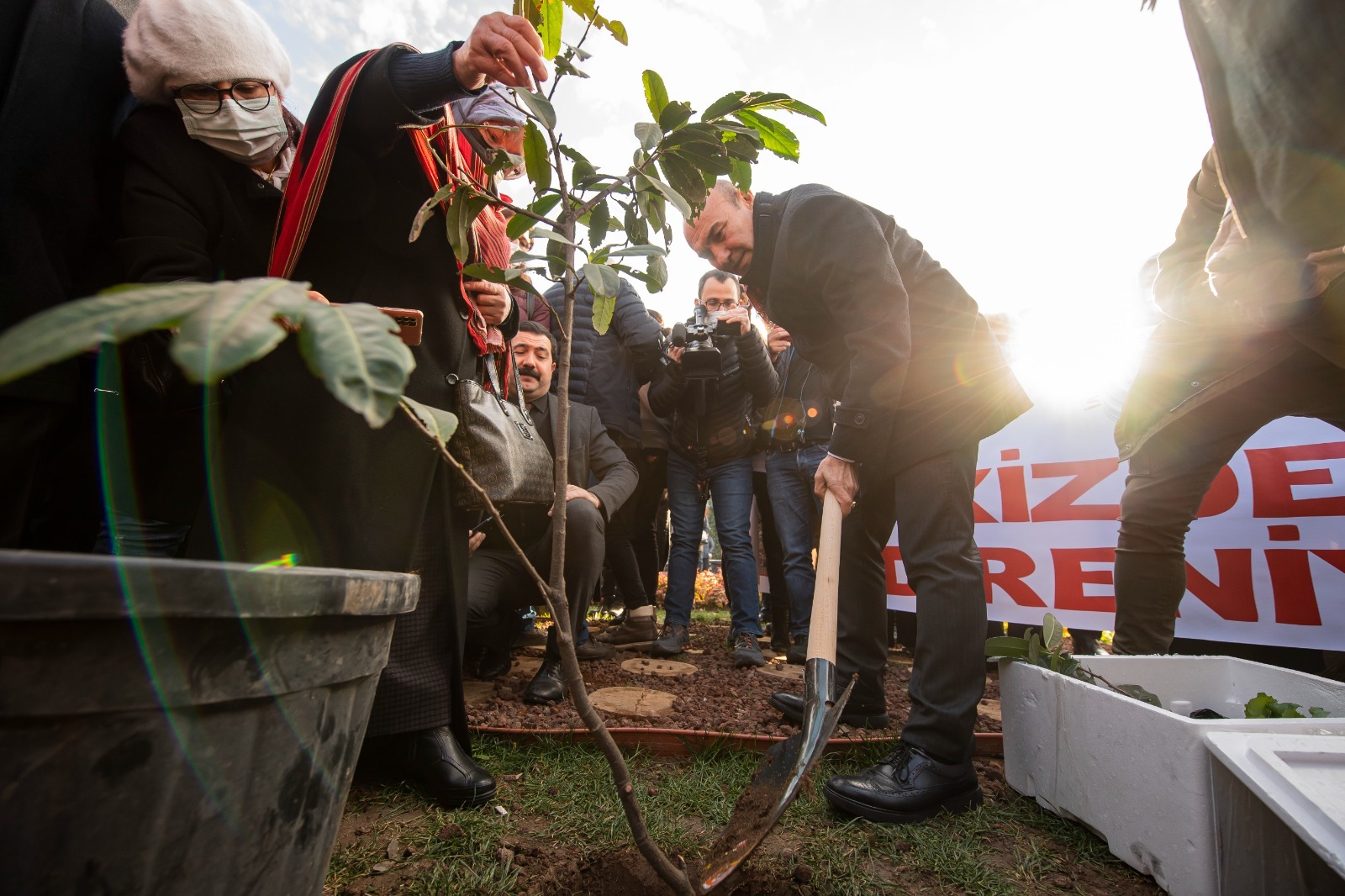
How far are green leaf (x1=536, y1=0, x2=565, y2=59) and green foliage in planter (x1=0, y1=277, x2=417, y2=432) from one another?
2.92 feet

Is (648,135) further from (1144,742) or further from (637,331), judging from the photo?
(637,331)

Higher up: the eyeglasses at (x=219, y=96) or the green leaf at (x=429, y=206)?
the eyeglasses at (x=219, y=96)

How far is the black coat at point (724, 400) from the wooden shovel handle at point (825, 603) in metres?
1.94

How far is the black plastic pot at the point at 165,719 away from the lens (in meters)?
0.39

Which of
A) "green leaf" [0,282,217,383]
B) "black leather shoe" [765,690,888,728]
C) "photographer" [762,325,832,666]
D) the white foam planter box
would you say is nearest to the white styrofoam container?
the white foam planter box

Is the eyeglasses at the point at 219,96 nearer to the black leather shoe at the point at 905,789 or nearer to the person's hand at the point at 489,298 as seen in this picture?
the person's hand at the point at 489,298

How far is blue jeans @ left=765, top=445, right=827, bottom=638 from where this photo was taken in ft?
11.2

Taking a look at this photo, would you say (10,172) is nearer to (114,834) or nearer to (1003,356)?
(114,834)

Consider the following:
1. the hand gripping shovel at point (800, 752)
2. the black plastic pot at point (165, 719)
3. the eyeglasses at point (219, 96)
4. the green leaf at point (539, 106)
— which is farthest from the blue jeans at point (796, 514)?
the black plastic pot at point (165, 719)

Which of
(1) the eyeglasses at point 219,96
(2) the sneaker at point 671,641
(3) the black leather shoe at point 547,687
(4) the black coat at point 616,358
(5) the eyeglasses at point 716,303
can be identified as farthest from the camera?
(5) the eyeglasses at point 716,303

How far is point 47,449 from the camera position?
4.32ft

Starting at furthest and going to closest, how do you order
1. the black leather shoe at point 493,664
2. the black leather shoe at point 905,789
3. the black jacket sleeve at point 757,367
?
the black jacket sleeve at point 757,367 < the black leather shoe at point 493,664 < the black leather shoe at point 905,789

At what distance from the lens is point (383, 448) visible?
1494 mm

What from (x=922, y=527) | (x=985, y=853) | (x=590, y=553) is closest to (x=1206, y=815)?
(x=985, y=853)
